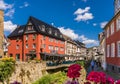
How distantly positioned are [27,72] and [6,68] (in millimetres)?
5019

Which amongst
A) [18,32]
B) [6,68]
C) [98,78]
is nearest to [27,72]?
[6,68]

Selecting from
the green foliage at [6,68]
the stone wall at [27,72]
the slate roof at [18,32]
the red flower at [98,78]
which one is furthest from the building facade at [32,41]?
the red flower at [98,78]

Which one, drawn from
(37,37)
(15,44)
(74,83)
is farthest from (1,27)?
(74,83)

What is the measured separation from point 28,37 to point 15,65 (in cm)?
A: 3592

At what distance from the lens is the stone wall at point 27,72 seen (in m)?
24.9

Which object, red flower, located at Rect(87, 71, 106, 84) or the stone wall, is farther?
the stone wall

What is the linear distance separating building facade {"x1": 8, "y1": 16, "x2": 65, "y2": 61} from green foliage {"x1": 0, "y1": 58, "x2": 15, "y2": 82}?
33.3 m

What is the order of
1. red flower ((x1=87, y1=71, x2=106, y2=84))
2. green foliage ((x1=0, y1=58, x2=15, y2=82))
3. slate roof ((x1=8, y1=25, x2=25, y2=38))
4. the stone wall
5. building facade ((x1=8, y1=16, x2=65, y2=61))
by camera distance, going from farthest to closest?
slate roof ((x1=8, y1=25, x2=25, y2=38)) < building facade ((x1=8, y1=16, x2=65, y2=61)) < the stone wall < green foliage ((x1=0, y1=58, x2=15, y2=82)) < red flower ((x1=87, y1=71, x2=106, y2=84))

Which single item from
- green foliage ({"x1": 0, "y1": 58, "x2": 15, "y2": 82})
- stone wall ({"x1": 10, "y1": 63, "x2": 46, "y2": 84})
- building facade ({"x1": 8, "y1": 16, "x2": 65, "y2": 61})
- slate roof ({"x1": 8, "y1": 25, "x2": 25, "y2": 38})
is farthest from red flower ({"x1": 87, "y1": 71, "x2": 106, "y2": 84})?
slate roof ({"x1": 8, "y1": 25, "x2": 25, "y2": 38})

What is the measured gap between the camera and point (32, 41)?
59.8 metres

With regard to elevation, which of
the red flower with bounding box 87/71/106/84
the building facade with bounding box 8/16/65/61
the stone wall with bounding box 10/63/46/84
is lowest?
the stone wall with bounding box 10/63/46/84

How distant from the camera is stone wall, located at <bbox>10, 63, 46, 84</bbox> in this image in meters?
24.9

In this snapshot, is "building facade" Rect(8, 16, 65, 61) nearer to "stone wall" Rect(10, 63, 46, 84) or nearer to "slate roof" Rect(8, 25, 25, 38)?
"slate roof" Rect(8, 25, 25, 38)

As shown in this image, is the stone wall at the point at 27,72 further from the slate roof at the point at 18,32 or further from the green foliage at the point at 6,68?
the slate roof at the point at 18,32
